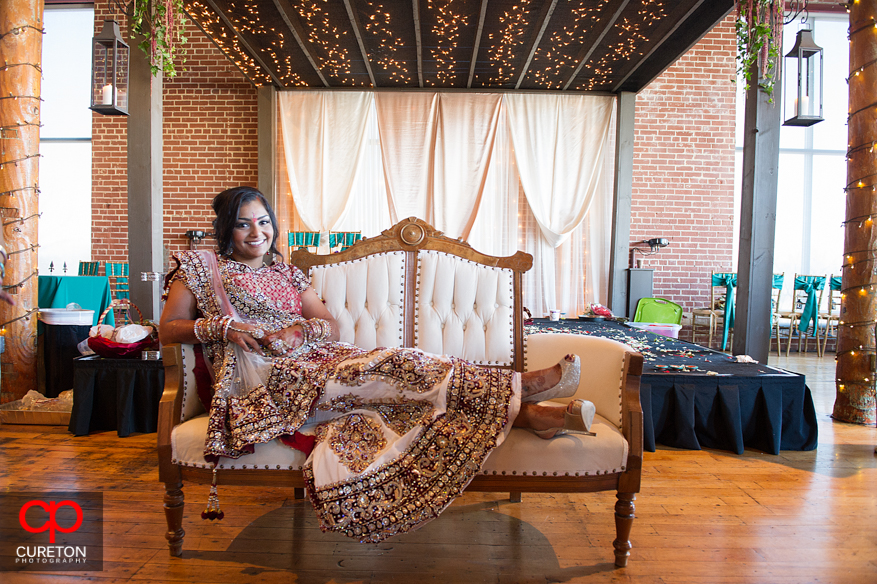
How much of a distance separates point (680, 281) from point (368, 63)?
180 inches

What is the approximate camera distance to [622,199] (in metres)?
5.96

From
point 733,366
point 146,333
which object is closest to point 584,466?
point 733,366

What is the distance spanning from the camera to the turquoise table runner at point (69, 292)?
380 centimetres

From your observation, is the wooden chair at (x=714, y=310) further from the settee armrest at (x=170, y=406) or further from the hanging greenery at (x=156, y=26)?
the settee armrest at (x=170, y=406)

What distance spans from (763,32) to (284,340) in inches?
139

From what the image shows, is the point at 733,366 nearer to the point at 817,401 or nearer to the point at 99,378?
the point at 817,401

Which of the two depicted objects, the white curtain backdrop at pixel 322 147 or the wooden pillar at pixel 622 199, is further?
the white curtain backdrop at pixel 322 147

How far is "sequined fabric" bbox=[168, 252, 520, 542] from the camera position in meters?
1.50

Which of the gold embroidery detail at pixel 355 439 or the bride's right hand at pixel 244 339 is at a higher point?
the bride's right hand at pixel 244 339

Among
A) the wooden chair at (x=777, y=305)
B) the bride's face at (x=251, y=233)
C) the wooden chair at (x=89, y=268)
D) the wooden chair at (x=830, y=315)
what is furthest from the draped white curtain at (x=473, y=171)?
the bride's face at (x=251, y=233)

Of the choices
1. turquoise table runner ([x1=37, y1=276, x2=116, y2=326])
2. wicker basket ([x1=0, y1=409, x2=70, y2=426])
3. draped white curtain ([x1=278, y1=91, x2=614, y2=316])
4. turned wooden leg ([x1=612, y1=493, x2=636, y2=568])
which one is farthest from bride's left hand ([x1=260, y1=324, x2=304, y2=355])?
draped white curtain ([x1=278, y1=91, x2=614, y2=316])

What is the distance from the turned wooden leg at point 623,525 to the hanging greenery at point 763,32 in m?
3.06

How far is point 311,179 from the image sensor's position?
20.2 ft

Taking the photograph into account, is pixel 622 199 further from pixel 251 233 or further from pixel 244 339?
pixel 244 339
